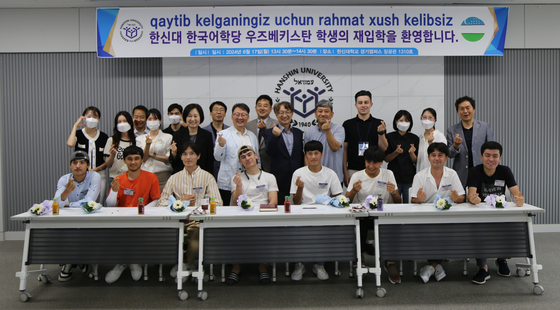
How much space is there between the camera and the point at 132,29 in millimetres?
5043

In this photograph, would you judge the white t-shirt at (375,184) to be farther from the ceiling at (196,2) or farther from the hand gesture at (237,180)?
the ceiling at (196,2)

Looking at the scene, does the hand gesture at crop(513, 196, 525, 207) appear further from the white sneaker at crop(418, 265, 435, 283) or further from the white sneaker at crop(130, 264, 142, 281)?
the white sneaker at crop(130, 264, 142, 281)

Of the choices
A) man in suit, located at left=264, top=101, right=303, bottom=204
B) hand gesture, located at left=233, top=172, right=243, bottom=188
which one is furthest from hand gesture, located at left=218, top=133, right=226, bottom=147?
hand gesture, located at left=233, top=172, right=243, bottom=188

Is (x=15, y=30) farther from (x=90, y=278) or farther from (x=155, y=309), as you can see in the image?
(x=155, y=309)

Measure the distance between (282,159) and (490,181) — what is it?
6.85 ft

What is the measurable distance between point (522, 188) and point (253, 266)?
4244 millimetres

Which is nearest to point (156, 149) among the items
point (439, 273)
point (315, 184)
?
point (315, 184)

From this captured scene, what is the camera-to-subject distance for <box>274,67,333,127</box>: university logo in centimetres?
536

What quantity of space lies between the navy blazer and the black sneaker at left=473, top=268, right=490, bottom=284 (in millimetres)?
2012

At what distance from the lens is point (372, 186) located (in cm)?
376

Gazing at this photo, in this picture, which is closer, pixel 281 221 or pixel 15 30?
pixel 281 221

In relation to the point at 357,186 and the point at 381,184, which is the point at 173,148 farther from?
the point at 381,184

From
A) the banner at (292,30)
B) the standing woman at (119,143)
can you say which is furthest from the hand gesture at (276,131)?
the standing woman at (119,143)

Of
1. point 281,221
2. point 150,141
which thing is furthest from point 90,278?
point 281,221
